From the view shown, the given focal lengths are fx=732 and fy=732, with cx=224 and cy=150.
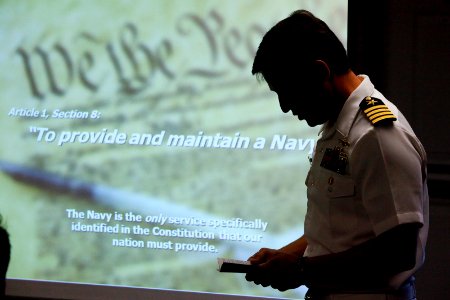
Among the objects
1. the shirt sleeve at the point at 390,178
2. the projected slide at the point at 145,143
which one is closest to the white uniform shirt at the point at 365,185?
the shirt sleeve at the point at 390,178

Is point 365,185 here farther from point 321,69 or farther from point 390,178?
point 321,69

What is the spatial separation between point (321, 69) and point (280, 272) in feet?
1.37

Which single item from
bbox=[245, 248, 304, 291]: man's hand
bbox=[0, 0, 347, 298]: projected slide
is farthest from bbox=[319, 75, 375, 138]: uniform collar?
bbox=[0, 0, 347, 298]: projected slide

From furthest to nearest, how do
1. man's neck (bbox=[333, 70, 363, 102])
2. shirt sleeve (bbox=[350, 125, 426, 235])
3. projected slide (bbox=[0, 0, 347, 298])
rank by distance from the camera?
projected slide (bbox=[0, 0, 347, 298]) < man's neck (bbox=[333, 70, 363, 102]) < shirt sleeve (bbox=[350, 125, 426, 235])

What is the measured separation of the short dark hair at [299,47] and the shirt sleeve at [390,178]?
0.18 metres

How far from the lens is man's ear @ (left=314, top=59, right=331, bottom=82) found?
1.45 meters

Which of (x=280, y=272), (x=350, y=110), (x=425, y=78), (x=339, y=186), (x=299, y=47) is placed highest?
(x=299, y=47)

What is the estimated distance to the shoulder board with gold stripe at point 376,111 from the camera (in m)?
1.42

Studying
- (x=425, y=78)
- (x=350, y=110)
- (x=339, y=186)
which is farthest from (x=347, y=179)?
(x=425, y=78)

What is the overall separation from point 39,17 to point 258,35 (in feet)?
3.39

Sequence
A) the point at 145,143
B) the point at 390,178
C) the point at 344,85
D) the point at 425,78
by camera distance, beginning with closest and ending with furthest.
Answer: the point at 390,178
the point at 344,85
the point at 425,78
the point at 145,143

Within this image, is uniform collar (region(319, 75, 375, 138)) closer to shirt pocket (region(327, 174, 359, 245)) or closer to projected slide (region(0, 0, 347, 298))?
shirt pocket (region(327, 174, 359, 245))

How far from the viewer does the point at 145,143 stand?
324 cm

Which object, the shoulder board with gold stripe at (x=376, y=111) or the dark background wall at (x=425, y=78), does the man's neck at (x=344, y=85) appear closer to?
the shoulder board with gold stripe at (x=376, y=111)
